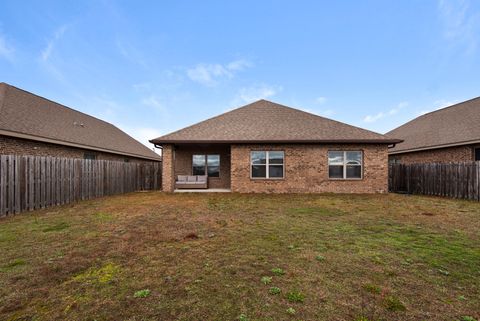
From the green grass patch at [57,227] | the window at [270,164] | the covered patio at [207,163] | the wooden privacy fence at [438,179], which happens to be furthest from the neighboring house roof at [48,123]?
the wooden privacy fence at [438,179]

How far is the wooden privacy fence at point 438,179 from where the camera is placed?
10.1 metres

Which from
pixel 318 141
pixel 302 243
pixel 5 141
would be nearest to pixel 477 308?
pixel 302 243

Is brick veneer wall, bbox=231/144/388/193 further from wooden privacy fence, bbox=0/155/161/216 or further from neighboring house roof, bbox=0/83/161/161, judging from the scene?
neighboring house roof, bbox=0/83/161/161

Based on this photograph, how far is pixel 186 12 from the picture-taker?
14.4 metres

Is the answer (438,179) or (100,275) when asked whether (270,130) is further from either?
(100,275)

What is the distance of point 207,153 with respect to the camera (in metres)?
14.8

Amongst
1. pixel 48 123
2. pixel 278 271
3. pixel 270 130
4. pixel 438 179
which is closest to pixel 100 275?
pixel 278 271

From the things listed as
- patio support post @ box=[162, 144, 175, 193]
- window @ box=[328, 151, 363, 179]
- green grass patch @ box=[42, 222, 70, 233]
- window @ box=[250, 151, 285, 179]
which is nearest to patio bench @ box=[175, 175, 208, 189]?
patio support post @ box=[162, 144, 175, 193]

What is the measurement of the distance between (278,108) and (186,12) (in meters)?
8.92

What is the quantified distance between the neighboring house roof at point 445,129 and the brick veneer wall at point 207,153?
45.1 feet

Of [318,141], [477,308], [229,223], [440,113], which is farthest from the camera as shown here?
[440,113]

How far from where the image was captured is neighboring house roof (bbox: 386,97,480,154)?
13164 millimetres

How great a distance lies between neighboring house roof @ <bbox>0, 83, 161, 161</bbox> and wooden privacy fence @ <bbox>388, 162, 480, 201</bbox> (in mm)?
19966

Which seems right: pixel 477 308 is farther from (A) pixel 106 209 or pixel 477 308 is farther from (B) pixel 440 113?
(B) pixel 440 113
